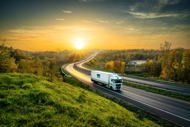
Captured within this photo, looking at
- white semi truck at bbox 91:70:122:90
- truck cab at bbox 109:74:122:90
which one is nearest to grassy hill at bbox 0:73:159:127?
truck cab at bbox 109:74:122:90

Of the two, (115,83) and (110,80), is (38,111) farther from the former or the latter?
(110,80)

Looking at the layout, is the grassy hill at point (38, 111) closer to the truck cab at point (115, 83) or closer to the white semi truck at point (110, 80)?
the truck cab at point (115, 83)

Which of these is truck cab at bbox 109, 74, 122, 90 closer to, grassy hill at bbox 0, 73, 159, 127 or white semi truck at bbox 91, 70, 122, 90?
white semi truck at bbox 91, 70, 122, 90

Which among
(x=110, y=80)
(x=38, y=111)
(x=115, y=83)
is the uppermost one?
(x=38, y=111)

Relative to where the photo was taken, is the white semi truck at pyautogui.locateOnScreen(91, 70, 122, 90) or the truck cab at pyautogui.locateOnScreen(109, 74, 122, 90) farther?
the white semi truck at pyautogui.locateOnScreen(91, 70, 122, 90)

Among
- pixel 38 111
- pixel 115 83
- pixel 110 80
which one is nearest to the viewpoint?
pixel 38 111

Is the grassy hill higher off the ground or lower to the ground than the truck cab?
higher

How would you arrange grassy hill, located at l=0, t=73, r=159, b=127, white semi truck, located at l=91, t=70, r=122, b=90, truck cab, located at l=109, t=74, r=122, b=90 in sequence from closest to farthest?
grassy hill, located at l=0, t=73, r=159, b=127
truck cab, located at l=109, t=74, r=122, b=90
white semi truck, located at l=91, t=70, r=122, b=90

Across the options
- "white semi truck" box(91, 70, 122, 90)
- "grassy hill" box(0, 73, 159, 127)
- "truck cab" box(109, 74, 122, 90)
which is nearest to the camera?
"grassy hill" box(0, 73, 159, 127)

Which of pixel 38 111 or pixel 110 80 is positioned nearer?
pixel 38 111

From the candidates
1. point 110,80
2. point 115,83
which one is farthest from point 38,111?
point 110,80

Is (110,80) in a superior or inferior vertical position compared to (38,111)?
inferior

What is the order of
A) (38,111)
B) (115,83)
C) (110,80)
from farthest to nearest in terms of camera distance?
(110,80) < (115,83) < (38,111)

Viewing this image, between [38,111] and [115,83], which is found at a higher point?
[38,111]
